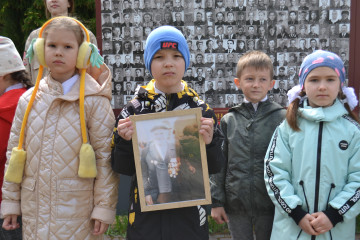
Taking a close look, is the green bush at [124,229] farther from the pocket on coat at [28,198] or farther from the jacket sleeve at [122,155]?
the jacket sleeve at [122,155]

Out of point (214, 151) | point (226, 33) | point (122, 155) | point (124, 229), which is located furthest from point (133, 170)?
point (124, 229)

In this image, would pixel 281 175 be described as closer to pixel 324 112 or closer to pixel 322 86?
pixel 324 112

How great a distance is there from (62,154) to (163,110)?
2.19 feet

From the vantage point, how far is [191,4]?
176 inches

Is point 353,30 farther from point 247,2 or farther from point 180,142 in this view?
point 180,142

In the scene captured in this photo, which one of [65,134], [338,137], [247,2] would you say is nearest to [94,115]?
[65,134]

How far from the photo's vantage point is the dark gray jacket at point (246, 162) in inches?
108

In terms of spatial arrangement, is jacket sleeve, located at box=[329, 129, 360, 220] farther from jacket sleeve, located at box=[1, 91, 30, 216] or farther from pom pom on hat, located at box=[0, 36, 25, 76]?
pom pom on hat, located at box=[0, 36, 25, 76]

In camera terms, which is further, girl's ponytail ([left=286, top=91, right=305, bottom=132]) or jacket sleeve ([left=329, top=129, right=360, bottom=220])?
girl's ponytail ([left=286, top=91, right=305, bottom=132])

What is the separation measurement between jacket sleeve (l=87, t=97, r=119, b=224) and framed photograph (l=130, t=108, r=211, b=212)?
13.2 inches

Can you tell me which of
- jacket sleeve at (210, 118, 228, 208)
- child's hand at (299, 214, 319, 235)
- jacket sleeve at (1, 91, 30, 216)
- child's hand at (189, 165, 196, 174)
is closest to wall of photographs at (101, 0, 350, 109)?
jacket sleeve at (210, 118, 228, 208)

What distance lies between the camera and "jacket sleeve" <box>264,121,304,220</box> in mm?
2387

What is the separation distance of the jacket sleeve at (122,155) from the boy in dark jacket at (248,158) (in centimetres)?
82

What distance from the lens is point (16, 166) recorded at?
2.35 metres
